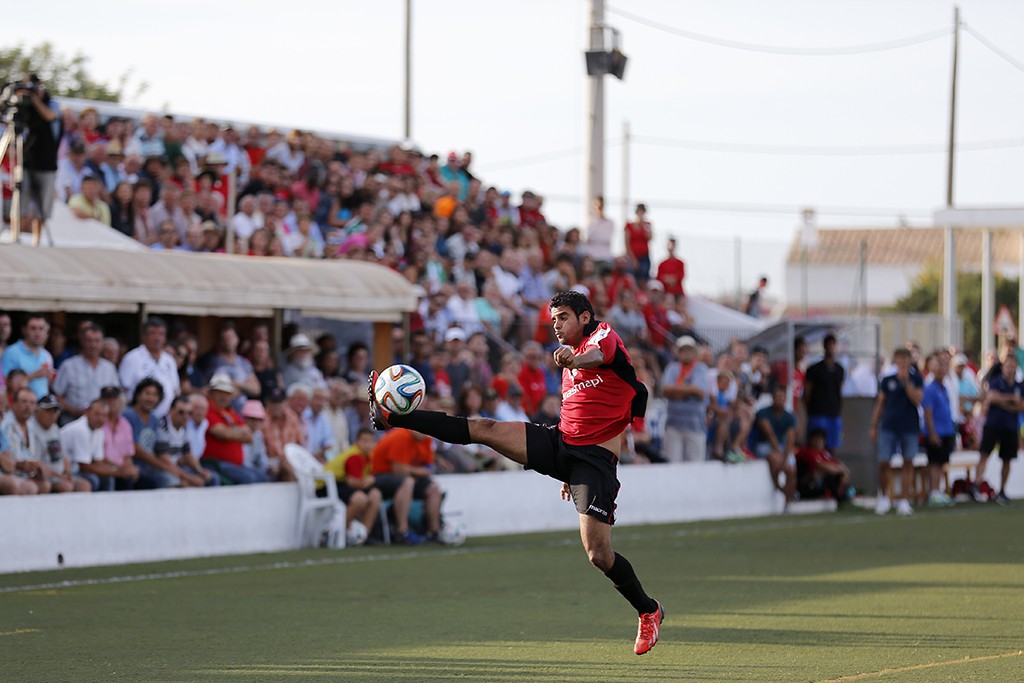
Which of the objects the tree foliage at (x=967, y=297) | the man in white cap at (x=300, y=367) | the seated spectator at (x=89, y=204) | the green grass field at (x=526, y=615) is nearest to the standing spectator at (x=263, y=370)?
the man in white cap at (x=300, y=367)

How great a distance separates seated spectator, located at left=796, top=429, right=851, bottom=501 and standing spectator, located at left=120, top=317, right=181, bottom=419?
985 cm

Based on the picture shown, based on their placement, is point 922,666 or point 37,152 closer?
point 922,666

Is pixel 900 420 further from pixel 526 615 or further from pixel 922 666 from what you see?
pixel 922 666

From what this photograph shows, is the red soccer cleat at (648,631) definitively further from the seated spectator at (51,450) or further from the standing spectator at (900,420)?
the standing spectator at (900,420)

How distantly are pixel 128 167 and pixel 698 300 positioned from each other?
41.7 feet

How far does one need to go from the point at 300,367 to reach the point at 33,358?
3873mm

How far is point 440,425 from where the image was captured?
9.70m

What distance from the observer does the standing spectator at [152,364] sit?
52.9 feet

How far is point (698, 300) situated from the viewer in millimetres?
30062

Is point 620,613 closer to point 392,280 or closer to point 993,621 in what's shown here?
point 993,621

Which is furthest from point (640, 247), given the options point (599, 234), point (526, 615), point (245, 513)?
point (526, 615)

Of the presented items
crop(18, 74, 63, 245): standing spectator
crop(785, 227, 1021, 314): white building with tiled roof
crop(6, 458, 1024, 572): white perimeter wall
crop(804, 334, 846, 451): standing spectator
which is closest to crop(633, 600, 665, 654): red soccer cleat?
crop(6, 458, 1024, 572): white perimeter wall

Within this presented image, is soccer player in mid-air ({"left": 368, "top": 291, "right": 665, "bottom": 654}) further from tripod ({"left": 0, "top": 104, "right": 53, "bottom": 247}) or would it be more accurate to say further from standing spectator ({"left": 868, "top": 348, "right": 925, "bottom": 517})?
standing spectator ({"left": 868, "top": 348, "right": 925, "bottom": 517})

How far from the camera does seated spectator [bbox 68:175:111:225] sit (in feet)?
63.0
